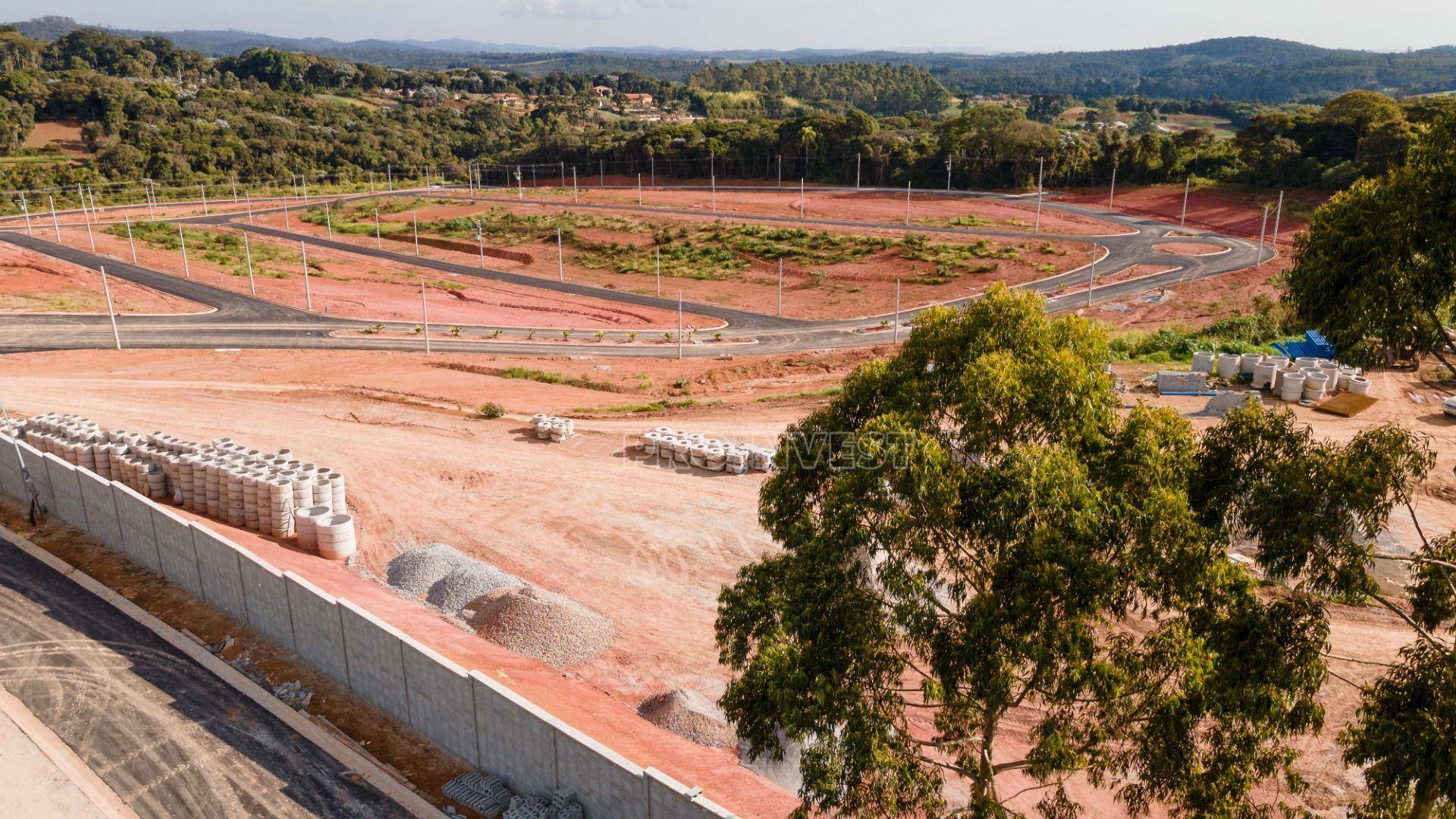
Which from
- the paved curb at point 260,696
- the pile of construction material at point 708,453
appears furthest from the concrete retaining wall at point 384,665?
the pile of construction material at point 708,453

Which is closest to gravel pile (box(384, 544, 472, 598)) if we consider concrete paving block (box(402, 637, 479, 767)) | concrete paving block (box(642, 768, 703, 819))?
concrete paving block (box(402, 637, 479, 767))

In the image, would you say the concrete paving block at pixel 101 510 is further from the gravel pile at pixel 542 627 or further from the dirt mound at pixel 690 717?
the dirt mound at pixel 690 717

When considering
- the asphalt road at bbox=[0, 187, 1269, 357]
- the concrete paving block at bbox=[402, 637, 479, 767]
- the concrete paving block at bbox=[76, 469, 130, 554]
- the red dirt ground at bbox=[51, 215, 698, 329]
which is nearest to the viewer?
the concrete paving block at bbox=[402, 637, 479, 767]

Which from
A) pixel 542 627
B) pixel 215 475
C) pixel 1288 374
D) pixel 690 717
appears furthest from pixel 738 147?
pixel 690 717

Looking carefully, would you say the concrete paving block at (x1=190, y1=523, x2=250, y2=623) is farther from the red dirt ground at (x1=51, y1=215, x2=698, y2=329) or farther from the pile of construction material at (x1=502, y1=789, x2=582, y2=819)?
the red dirt ground at (x1=51, y1=215, x2=698, y2=329)

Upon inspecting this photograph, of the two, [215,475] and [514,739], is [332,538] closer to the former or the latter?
[215,475]

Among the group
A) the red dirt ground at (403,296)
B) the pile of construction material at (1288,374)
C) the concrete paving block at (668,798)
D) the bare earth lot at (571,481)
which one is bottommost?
the red dirt ground at (403,296)
